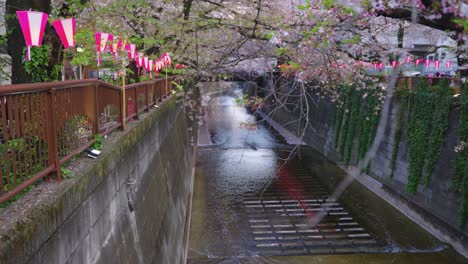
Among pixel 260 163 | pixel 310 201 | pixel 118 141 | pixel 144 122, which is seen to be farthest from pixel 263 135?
pixel 118 141

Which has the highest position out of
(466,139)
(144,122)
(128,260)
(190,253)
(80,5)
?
(80,5)

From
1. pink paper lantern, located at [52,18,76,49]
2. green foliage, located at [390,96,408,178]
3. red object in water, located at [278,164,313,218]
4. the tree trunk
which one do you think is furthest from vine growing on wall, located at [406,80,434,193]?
the tree trunk

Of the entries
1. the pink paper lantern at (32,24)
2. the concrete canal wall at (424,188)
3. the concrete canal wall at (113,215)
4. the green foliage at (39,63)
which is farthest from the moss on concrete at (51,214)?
the concrete canal wall at (424,188)

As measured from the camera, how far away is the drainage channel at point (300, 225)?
44.1 feet

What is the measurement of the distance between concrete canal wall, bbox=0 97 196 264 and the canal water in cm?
243

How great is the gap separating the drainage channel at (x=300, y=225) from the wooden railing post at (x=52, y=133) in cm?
940

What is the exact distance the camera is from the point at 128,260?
6133mm

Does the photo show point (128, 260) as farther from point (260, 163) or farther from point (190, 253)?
point (260, 163)

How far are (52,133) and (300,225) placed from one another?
41.1ft

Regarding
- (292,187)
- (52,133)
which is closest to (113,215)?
(52,133)

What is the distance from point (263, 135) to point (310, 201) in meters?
17.3

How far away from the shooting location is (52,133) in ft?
13.9

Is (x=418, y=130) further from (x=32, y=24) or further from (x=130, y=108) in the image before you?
(x=32, y=24)

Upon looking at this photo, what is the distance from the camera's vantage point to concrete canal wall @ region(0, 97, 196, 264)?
3.38 metres
